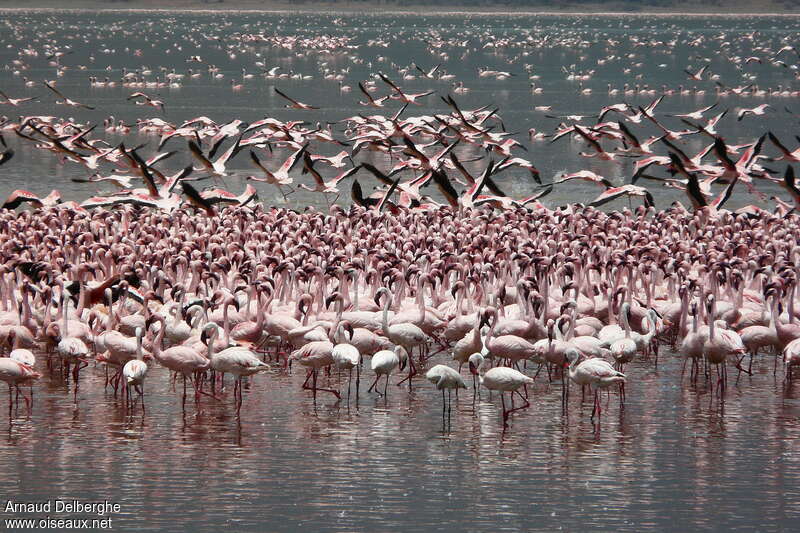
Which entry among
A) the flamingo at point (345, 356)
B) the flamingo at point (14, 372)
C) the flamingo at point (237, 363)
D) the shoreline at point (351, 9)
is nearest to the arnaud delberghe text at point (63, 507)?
the flamingo at point (14, 372)

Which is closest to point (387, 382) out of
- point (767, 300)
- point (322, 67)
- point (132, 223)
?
point (767, 300)

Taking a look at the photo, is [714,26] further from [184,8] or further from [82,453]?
[82,453]

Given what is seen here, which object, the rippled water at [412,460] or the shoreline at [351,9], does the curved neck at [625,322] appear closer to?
the rippled water at [412,460]

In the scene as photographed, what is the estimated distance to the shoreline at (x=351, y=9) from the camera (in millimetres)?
181125

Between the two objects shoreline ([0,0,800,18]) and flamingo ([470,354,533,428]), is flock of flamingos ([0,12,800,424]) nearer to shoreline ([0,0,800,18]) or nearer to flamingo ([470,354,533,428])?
flamingo ([470,354,533,428])

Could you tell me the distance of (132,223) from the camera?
2366cm

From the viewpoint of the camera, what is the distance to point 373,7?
188 meters

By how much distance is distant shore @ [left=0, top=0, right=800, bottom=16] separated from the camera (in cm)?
18050

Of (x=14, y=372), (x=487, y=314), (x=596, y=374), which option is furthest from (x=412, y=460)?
(x=14, y=372)

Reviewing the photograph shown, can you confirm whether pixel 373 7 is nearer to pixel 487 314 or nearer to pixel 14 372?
pixel 487 314

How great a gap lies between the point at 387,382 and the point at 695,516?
16.0 ft

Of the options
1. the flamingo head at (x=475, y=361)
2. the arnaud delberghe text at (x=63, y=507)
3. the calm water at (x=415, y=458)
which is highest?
the flamingo head at (x=475, y=361)

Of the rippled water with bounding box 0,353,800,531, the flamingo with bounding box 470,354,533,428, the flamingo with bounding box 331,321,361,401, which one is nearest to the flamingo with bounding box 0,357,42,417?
the rippled water with bounding box 0,353,800,531

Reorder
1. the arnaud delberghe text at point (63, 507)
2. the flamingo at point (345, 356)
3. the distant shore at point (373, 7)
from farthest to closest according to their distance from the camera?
the distant shore at point (373, 7), the flamingo at point (345, 356), the arnaud delberghe text at point (63, 507)
